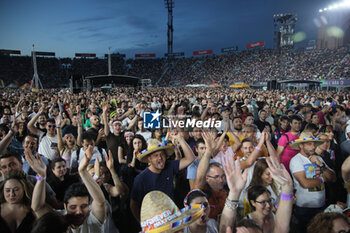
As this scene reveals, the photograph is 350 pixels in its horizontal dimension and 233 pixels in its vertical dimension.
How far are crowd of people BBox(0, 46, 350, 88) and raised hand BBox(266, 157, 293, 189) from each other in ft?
116

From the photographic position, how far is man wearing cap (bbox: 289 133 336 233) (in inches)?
114

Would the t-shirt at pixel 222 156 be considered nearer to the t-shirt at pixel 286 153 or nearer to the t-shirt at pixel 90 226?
the t-shirt at pixel 286 153

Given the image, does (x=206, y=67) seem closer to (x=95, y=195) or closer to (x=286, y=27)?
(x=286, y=27)

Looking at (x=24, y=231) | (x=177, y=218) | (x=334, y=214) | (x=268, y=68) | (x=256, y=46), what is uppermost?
(x=256, y=46)

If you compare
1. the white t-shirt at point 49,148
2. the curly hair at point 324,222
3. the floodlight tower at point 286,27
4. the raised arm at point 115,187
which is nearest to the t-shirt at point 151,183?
the raised arm at point 115,187

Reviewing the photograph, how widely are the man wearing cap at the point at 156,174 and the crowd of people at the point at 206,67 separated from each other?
35372mm

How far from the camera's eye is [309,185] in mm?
2914

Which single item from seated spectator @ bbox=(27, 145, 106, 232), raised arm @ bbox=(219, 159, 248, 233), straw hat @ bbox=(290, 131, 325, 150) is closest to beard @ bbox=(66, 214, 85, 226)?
seated spectator @ bbox=(27, 145, 106, 232)

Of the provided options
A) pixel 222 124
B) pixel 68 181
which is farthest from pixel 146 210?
pixel 222 124

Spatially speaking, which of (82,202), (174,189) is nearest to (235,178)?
(174,189)

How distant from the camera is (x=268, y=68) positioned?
4647 cm

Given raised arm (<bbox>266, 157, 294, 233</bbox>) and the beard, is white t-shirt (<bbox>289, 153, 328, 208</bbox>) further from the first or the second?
the beard

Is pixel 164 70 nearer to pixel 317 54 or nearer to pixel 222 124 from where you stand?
pixel 317 54

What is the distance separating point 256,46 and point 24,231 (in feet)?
215
